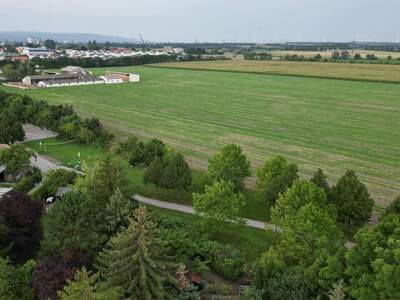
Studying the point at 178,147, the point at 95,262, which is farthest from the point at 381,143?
the point at 95,262

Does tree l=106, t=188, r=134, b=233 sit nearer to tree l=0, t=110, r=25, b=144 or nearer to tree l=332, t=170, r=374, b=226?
tree l=332, t=170, r=374, b=226

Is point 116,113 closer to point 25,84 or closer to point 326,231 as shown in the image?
point 25,84

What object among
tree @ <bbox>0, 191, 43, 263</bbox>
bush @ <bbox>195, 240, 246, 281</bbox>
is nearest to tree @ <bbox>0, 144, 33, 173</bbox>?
tree @ <bbox>0, 191, 43, 263</bbox>

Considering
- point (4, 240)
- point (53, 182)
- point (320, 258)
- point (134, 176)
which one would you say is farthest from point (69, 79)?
point (320, 258)

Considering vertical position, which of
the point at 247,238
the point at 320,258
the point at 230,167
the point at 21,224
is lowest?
the point at 247,238

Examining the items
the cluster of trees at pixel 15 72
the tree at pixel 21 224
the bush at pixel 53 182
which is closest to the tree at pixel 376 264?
the tree at pixel 21 224

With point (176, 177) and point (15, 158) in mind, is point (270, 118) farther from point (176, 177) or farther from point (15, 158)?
point (15, 158)

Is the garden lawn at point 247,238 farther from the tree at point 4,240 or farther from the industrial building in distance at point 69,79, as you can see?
the industrial building in distance at point 69,79
